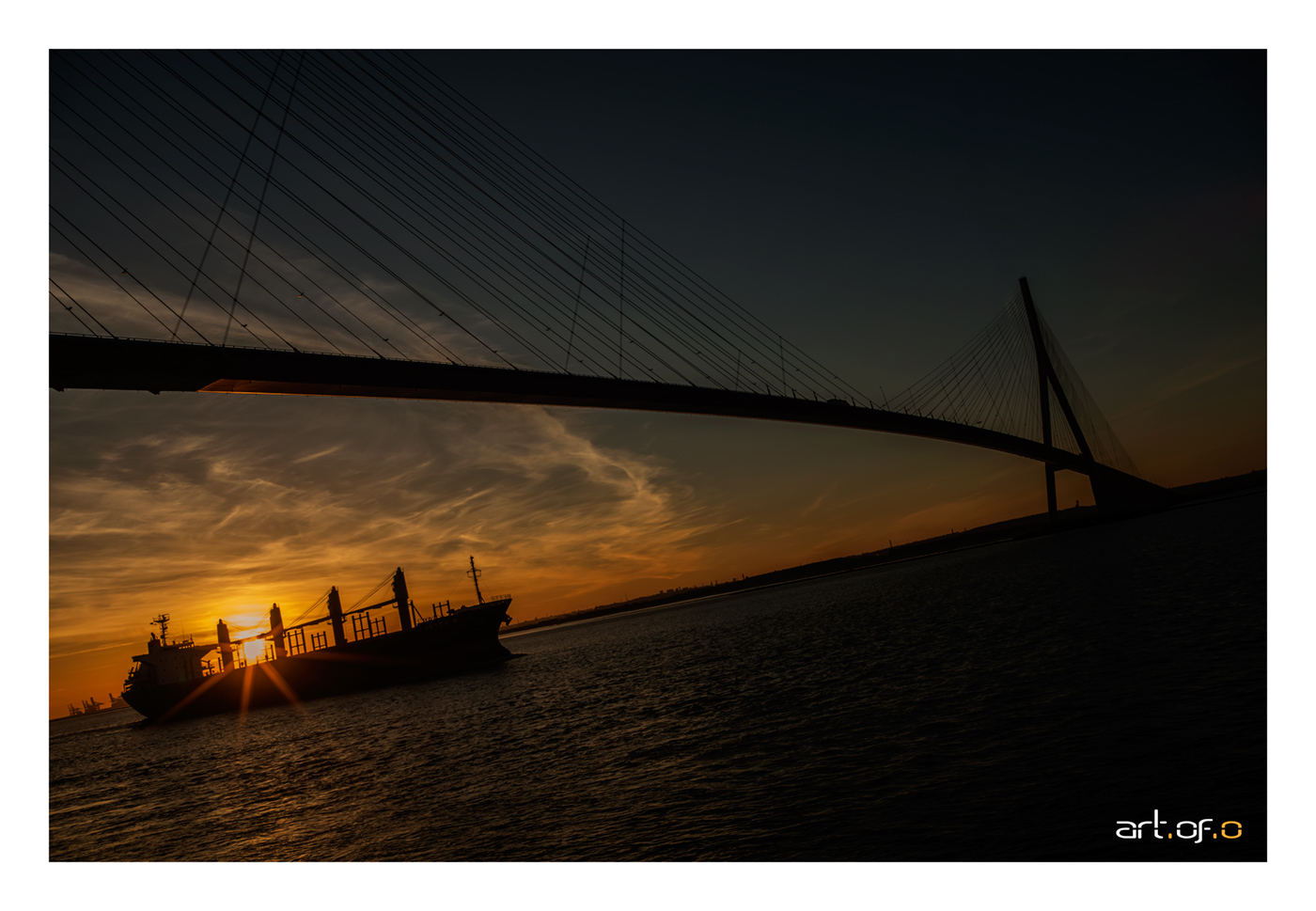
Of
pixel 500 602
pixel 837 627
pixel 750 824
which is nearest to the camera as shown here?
pixel 750 824

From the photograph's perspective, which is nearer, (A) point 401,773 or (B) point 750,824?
(B) point 750,824

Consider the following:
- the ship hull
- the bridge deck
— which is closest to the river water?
the bridge deck

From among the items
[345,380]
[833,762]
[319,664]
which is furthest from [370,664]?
[833,762]

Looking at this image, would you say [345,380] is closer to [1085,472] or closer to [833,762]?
[833,762]

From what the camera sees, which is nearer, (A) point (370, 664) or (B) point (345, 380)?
(B) point (345, 380)

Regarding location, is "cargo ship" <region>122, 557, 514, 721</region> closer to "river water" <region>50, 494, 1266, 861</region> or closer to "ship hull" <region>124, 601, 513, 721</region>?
"ship hull" <region>124, 601, 513, 721</region>
